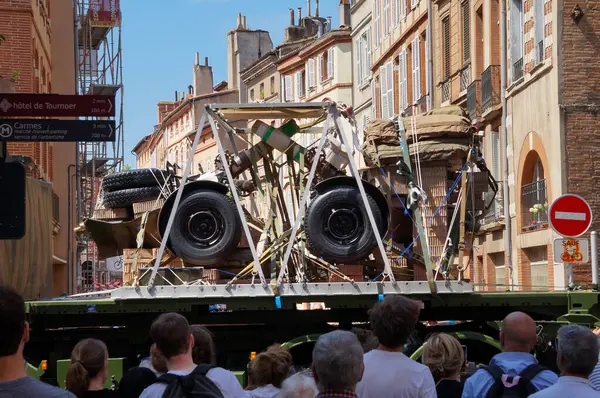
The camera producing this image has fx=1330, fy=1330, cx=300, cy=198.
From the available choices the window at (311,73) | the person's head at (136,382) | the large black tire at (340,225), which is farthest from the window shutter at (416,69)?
the person's head at (136,382)

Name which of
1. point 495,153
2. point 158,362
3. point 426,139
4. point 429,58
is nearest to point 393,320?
point 158,362

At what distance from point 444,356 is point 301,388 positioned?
2.19 metres

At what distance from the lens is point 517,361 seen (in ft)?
23.3

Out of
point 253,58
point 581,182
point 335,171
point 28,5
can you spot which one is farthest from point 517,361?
point 253,58

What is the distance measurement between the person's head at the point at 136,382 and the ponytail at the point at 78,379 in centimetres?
102

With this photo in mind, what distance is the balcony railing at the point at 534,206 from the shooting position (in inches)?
1046

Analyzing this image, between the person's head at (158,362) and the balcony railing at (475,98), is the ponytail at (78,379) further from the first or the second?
the balcony railing at (475,98)

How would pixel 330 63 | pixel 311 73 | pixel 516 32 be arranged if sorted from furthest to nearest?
1. pixel 311 73
2. pixel 330 63
3. pixel 516 32

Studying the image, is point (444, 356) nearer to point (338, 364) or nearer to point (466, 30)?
point (338, 364)

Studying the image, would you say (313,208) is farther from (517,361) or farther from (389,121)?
(517,361)

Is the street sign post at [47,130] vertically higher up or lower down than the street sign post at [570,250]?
higher up

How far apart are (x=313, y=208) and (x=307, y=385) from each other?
7128 millimetres

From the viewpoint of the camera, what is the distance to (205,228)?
13109 mm

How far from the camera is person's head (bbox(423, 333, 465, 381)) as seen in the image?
7828mm
